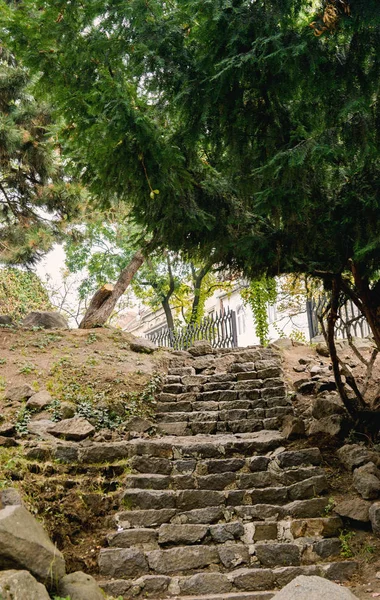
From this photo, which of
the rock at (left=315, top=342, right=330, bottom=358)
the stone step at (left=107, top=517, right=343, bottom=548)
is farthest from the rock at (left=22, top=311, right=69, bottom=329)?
the stone step at (left=107, top=517, right=343, bottom=548)

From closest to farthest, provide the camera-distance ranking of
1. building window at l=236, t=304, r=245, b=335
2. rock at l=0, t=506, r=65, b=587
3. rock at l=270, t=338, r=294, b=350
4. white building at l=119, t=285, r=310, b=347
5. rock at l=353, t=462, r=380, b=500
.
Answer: rock at l=0, t=506, r=65, b=587 < rock at l=353, t=462, r=380, b=500 < rock at l=270, t=338, r=294, b=350 < white building at l=119, t=285, r=310, b=347 < building window at l=236, t=304, r=245, b=335

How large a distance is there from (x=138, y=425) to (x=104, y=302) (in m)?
4.75

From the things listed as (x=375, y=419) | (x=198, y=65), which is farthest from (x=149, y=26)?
(x=375, y=419)

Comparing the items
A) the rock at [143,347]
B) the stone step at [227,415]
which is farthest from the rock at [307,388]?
the rock at [143,347]

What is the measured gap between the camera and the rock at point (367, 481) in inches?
196

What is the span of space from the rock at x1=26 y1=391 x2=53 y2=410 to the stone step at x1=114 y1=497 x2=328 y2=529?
2.26 metres

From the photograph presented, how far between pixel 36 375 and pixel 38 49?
5.21 meters

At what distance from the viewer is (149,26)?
3529 mm

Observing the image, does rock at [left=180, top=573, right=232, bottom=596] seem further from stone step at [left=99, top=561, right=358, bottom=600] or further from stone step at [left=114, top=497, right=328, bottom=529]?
stone step at [left=114, top=497, right=328, bottom=529]

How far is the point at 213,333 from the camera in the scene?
1373 cm

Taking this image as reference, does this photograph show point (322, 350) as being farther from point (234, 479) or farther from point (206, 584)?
point (206, 584)

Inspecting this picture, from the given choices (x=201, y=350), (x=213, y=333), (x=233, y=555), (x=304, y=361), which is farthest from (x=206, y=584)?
(x=213, y=333)

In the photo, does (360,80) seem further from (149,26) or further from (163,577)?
(163,577)

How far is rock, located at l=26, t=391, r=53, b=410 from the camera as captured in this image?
6805 millimetres
